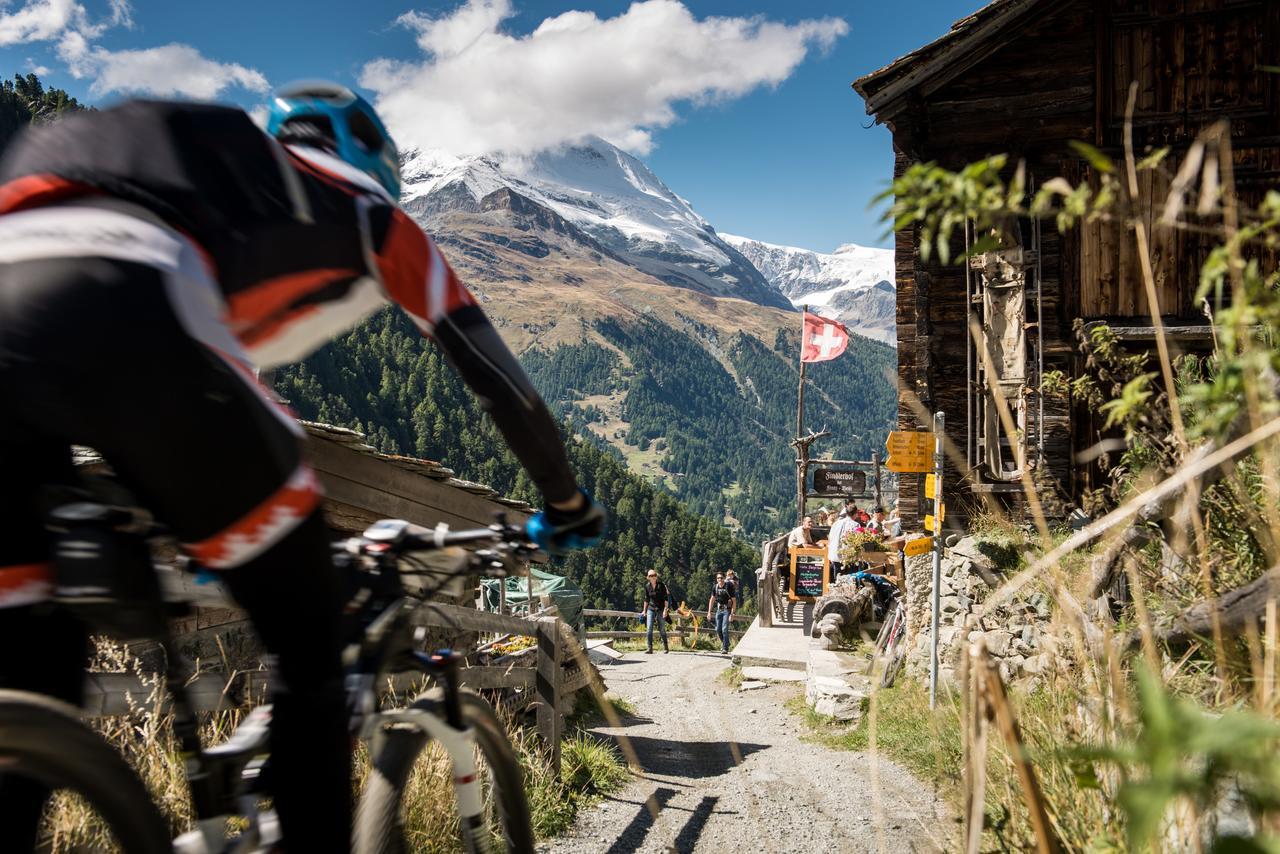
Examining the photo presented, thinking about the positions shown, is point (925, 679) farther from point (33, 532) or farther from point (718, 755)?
point (33, 532)

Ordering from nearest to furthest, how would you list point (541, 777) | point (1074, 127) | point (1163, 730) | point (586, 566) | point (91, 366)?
point (1163, 730) < point (91, 366) < point (541, 777) < point (1074, 127) < point (586, 566)

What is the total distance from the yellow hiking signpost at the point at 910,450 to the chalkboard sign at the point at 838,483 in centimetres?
1403

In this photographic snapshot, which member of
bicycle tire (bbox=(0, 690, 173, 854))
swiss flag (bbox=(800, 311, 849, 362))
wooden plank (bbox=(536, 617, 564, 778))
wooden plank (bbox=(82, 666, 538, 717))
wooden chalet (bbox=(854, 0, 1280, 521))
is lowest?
wooden plank (bbox=(536, 617, 564, 778))

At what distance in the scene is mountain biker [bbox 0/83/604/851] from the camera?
132 cm

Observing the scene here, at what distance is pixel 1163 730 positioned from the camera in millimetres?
714

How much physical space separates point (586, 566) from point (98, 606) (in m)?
103

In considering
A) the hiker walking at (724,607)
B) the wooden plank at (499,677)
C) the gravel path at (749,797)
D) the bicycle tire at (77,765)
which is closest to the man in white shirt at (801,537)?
the hiker walking at (724,607)

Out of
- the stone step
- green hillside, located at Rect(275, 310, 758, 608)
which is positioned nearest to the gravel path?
Result: the stone step

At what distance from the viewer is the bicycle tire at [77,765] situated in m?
1.27

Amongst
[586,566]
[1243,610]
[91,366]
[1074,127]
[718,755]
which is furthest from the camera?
[586,566]

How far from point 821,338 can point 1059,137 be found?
1892cm

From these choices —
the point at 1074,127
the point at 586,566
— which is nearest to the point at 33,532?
the point at 1074,127

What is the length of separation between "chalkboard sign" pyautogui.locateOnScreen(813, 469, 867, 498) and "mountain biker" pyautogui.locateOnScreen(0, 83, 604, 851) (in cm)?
2132

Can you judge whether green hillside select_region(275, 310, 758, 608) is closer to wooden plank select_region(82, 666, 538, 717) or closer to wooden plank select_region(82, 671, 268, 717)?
wooden plank select_region(82, 666, 538, 717)
